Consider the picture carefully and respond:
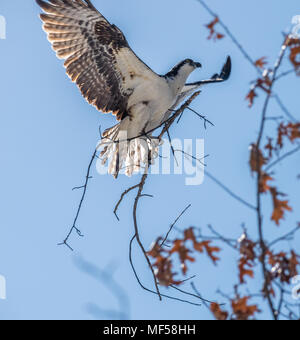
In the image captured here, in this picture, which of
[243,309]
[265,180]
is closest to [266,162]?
[265,180]

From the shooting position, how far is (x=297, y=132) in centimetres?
405

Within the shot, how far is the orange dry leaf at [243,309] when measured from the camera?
401 cm

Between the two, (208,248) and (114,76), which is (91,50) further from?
(208,248)

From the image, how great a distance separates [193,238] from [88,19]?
9.74 feet

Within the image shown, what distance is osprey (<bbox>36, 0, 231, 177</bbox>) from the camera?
6.15 metres

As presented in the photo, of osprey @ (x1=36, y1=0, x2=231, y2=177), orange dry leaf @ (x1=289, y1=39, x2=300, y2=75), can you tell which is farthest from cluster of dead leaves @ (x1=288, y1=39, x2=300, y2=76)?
osprey @ (x1=36, y1=0, x2=231, y2=177)

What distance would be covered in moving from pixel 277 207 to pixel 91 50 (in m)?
3.06

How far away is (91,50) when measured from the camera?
6.23m

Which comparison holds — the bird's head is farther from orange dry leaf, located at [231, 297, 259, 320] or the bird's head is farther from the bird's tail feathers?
orange dry leaf, located at [231, 297, 259, 320]

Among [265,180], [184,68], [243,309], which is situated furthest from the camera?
[184,68]

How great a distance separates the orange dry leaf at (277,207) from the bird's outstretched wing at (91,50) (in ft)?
8.60
